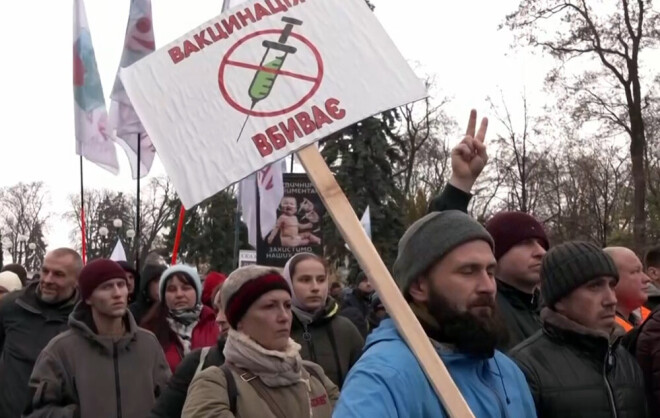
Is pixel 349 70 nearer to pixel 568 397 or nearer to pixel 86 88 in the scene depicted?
pixel 568 397

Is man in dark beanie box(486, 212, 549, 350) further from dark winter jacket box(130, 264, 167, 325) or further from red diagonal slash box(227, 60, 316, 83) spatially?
dark winter jacket box(130, 264, 167, 325)

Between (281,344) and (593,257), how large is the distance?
138cm

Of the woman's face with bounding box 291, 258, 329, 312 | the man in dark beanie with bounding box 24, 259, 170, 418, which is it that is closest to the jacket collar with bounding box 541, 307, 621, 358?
the woman's face with bounding box 291, 258, 329, 312

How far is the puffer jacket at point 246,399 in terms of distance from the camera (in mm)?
3824

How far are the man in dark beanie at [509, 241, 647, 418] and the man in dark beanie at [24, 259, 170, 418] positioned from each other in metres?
2.53

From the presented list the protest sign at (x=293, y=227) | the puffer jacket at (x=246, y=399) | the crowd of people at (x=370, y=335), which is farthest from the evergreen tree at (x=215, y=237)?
the puffer jacket at (x=246, y=399)

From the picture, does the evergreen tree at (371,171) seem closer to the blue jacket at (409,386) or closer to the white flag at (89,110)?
the white flag at (89,110)

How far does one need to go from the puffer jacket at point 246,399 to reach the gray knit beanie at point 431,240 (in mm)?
1297

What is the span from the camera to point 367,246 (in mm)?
2902

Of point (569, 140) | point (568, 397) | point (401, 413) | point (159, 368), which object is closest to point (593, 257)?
point (568, 397)

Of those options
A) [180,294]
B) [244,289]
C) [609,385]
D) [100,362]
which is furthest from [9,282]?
[609,385]

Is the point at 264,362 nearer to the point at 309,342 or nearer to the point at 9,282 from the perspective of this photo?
the point at 309,342

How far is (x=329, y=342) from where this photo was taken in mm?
5930

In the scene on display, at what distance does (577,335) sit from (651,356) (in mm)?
763
